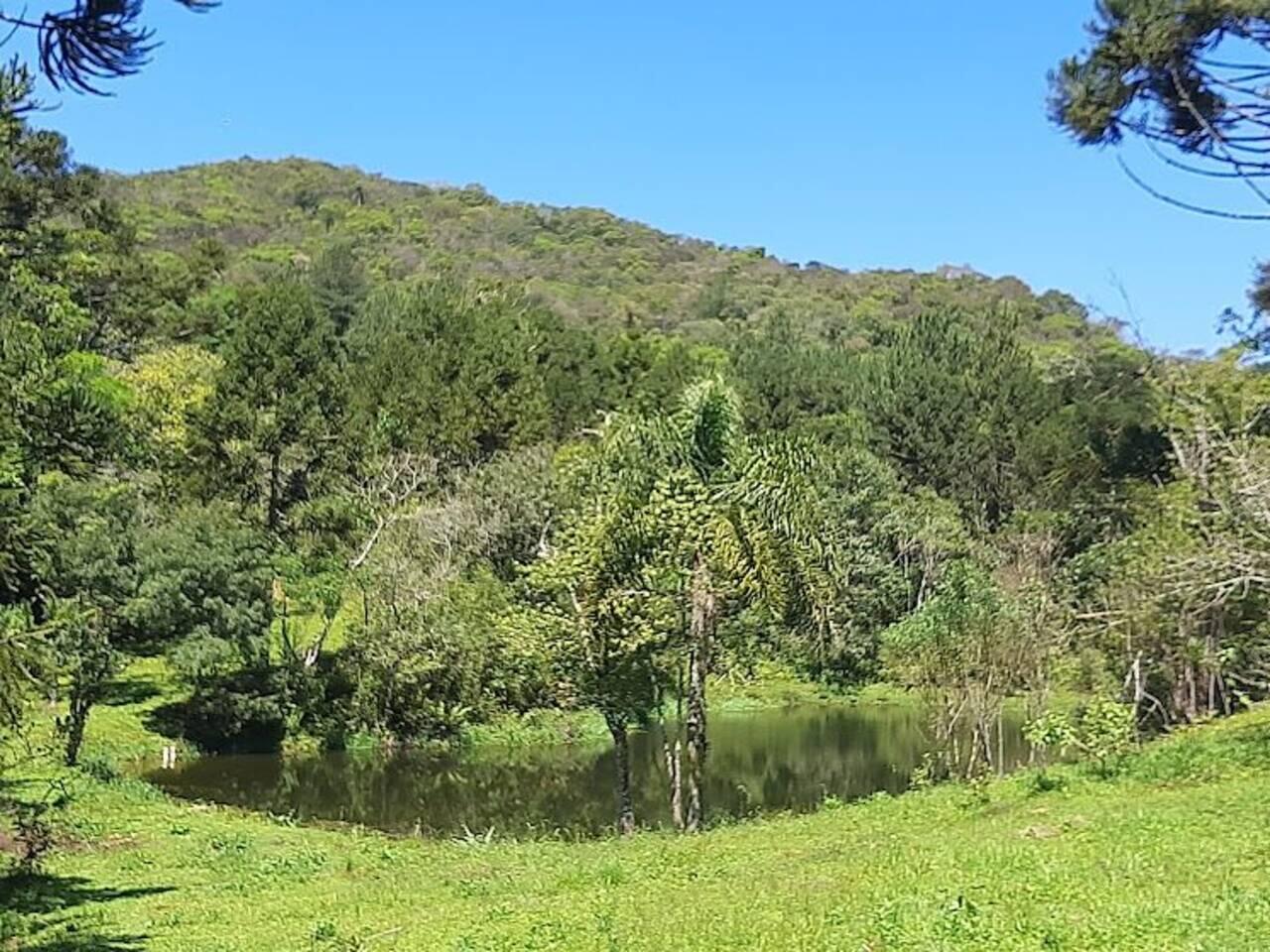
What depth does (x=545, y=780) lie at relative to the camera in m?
31.6

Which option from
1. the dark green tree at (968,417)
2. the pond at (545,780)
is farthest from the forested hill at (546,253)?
the pond at (545,780)

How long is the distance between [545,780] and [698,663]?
1290 centimetres

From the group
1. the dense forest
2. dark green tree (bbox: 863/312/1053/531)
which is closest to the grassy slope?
the dense forest

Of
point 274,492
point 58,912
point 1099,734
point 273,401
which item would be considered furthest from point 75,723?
point 1099,734

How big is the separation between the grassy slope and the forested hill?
242ft

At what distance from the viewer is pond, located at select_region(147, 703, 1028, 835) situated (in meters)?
26.8

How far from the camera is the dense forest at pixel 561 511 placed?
19344mm

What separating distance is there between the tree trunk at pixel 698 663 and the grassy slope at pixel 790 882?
211 centimetres

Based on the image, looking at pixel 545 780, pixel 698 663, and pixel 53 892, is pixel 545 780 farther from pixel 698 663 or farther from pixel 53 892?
pixel 53 892

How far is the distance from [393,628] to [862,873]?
2595cm

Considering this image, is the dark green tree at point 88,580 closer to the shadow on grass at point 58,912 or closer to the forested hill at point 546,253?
the shadow on grass at point 58,912

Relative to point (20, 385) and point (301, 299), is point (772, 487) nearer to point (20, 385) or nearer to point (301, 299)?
point (20, 385)

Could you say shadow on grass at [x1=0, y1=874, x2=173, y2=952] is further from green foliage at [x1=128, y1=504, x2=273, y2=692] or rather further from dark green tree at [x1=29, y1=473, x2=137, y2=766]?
green foliage at [x1=128, y1=504, x2=273, y2=692]

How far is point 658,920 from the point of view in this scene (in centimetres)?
982
